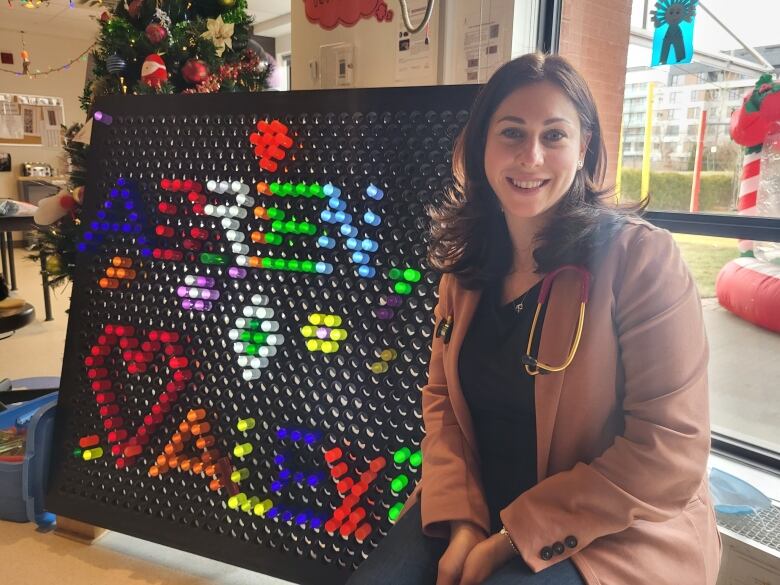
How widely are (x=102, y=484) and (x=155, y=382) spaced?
0.33 m

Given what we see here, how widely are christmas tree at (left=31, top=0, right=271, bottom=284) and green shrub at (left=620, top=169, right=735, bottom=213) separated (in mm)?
1460

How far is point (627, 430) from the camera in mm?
877

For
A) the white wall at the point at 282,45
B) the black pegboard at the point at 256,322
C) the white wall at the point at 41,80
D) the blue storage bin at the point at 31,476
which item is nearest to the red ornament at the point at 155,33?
the black pegboard at the point at 256,322

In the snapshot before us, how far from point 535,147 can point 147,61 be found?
145 centimetres

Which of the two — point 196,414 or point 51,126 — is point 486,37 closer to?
point 196,414

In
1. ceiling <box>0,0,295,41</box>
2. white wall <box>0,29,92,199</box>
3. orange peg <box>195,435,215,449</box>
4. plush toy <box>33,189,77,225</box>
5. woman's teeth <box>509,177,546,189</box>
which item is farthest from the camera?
white wall <box>0,29,92,199</box>

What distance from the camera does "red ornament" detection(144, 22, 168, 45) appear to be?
1.91 metres

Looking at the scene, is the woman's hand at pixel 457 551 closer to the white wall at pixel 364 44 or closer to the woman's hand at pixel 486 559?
the woman's hand at pixel 486 559

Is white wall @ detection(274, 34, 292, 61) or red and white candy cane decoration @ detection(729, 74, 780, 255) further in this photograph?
white wall @ detection(274, 34, 292, 61)

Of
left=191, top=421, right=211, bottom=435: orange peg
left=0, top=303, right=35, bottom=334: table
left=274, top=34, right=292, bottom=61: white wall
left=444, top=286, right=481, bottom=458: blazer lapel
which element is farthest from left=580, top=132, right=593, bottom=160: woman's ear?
left=274, top=34, right=292, bottom=61: white wall

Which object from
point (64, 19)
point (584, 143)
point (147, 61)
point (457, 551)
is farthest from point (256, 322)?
point (64, 19)

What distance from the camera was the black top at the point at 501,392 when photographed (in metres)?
0.97

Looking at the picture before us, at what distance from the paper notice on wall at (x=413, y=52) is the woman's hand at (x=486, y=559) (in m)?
1.83

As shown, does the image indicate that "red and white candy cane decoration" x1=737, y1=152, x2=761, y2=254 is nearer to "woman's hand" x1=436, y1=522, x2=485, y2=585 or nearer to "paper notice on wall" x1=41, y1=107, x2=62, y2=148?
"woman's hand" x1=436, y1=522, x2=485, y2=585
